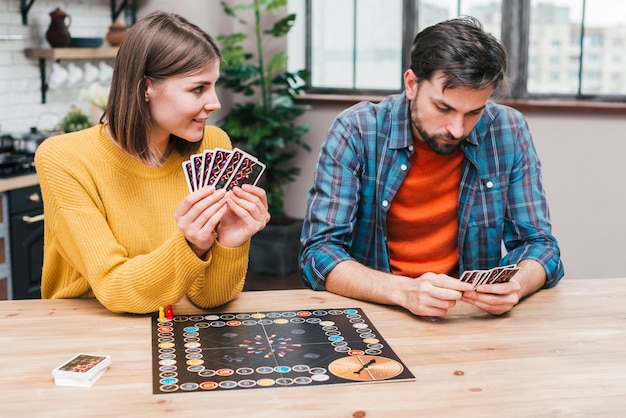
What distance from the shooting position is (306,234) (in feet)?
7.16

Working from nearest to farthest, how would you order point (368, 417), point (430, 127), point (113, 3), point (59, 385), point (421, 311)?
point (368, 417) → point (59, 385) → point (421, 311) → point (430, 127) → point (113, 3)

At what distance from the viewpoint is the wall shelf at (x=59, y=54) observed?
13.4 feet

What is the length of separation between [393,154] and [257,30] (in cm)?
274

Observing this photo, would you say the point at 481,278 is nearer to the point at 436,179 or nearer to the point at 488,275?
the point at 488,275

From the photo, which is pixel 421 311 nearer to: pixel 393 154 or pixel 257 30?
pixel 393 154

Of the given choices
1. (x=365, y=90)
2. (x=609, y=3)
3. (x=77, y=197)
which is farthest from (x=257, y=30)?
(x=77, y=197)

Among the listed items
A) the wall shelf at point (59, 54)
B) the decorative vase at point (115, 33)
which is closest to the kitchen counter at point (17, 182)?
the wall shelf at point (59, 54)

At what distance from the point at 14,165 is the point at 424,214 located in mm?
2163

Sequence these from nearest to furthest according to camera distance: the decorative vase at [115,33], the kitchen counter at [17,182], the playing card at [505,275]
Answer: the playing card at [505,275] < the kitchen counter at [17,182] < the decorative vase at [115,33]

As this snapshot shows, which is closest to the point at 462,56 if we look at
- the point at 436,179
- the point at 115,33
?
the point at 436,179

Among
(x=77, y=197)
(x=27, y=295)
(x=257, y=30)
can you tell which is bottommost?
(x=27, y=295)

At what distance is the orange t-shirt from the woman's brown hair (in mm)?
708

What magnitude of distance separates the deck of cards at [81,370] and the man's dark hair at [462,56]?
1152mm

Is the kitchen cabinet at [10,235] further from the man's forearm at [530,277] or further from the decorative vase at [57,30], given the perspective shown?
the man's forearm at [530,277]
